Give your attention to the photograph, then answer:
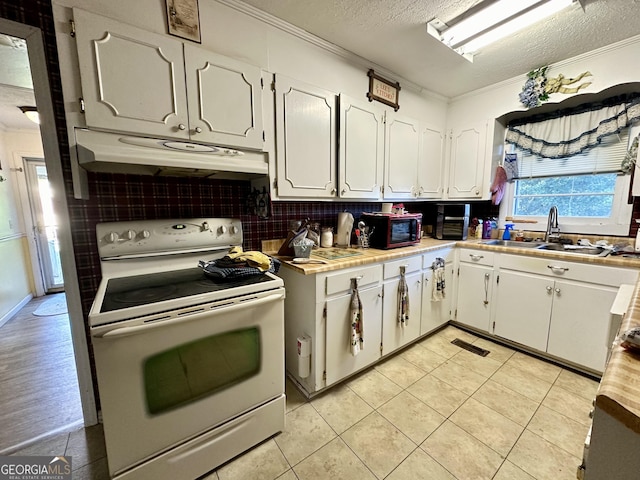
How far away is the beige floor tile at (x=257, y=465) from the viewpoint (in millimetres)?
1261

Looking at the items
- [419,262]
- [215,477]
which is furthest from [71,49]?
[419,262]

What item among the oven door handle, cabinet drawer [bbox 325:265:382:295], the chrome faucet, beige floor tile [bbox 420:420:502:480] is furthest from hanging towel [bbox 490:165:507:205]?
the oven door handle

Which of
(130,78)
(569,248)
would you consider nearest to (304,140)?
(130,78)

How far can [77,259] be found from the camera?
140 centimetres

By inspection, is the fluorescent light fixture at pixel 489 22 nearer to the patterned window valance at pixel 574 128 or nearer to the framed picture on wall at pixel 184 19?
the patterned window valance at pixel 574 128

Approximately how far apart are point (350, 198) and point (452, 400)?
1564 millimetres

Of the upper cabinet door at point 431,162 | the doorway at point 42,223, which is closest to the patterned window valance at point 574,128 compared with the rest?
the upper cabinet door at point 431,162

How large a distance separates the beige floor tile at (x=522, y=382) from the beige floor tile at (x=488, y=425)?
0.34 meters

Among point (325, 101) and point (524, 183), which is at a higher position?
point (325, 101)

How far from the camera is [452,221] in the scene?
2.63 meters

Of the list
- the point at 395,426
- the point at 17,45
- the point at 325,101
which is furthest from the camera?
the point at 325,101

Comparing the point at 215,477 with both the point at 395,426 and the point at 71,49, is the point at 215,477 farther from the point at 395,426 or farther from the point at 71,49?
the point at 71,49

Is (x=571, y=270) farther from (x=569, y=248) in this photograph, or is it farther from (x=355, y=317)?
(x=355, y=317)

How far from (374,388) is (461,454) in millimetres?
601
